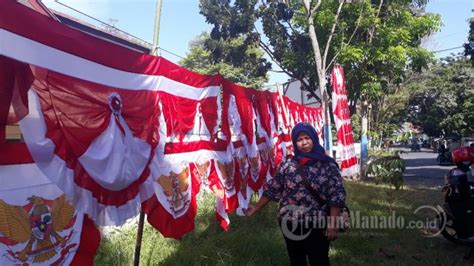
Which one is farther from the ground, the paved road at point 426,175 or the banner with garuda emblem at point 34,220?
the banner with garuda emblem at point 34,220

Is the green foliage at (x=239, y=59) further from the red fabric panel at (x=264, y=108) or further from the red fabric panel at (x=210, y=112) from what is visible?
the red fabric panel at (x=210, y=112)

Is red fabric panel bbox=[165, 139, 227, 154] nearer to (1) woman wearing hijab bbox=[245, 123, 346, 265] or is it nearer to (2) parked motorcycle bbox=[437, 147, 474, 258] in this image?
(1) woman wearing hijab bbox=[245, 123, 346, 265]

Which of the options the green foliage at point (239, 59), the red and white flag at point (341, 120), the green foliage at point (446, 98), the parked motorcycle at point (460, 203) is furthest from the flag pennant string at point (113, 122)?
the green foliage at point (446, 98)

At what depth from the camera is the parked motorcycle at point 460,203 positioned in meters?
4.98

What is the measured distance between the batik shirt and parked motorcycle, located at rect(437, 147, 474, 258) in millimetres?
2495

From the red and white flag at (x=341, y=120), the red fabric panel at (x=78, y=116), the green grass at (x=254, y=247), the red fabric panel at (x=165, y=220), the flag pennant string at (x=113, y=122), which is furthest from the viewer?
the red and white flag at (x=341, y=120)

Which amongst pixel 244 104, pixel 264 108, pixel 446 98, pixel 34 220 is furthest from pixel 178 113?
pixel 446 98

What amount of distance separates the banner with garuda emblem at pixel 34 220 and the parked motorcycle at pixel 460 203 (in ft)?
14.0

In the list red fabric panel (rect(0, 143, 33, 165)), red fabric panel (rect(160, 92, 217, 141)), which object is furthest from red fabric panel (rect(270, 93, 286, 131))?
red fabric panel (rect(0, 143, 33, 165))

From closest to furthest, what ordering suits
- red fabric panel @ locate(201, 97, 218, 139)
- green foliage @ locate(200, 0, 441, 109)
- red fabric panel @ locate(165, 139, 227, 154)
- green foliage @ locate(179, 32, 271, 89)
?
1. red fabric panel @ locate(165, 139, 227, 154)
2. red fabric panel @ locate(201, 97, 218, 139)
3. green foliage @ locate(200, 0, 441, 109)
4. green foliage @ locate(179, 32, 271, 89)

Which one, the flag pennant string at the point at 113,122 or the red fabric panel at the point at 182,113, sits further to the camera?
the red fabric panel at the point at 182,113

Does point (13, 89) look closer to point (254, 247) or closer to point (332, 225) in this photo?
point (332, 225)

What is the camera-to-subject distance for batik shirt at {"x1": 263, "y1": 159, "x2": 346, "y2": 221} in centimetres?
324

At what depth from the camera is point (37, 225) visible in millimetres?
2039
